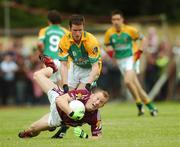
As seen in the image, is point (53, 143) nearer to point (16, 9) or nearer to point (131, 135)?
point (131, 135)

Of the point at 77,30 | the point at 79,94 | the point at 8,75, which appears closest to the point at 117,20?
Result: the point at 77,30

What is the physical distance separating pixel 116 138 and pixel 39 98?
15.7 m

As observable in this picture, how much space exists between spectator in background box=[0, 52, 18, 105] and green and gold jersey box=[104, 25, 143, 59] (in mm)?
7661

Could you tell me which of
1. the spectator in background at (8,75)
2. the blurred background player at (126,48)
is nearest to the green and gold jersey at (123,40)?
the blurred background player at (126,48)

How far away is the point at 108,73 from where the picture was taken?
28.9 m

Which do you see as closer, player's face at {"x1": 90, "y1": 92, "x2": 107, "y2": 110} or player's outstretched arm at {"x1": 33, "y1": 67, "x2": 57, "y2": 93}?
player's face at {"x1": 90, "y1": 92, "x2": 107, "y2": 110}

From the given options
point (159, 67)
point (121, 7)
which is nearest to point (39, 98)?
point (159, 67)

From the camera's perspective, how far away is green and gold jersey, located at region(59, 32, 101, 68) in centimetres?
1392

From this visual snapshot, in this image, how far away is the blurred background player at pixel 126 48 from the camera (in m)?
19.8

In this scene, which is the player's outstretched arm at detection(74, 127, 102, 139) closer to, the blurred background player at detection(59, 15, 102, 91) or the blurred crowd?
the blurred background player at detection(59, 15, 102, 91)

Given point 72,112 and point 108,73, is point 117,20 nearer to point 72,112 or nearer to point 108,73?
point 72,112

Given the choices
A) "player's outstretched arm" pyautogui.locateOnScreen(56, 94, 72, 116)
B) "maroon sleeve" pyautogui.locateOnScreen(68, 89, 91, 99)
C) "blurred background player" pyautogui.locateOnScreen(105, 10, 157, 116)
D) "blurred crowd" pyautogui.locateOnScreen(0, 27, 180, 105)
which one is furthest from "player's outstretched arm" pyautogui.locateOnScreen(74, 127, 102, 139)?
"blurred crowd" pyautogui.locateOnScreen(0, 27, 180, 105)

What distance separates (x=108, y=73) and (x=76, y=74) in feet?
44.7

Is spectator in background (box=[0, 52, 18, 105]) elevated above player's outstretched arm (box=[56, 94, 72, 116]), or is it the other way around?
player's outstretched arm (box=[56, 94, 72, 116])
